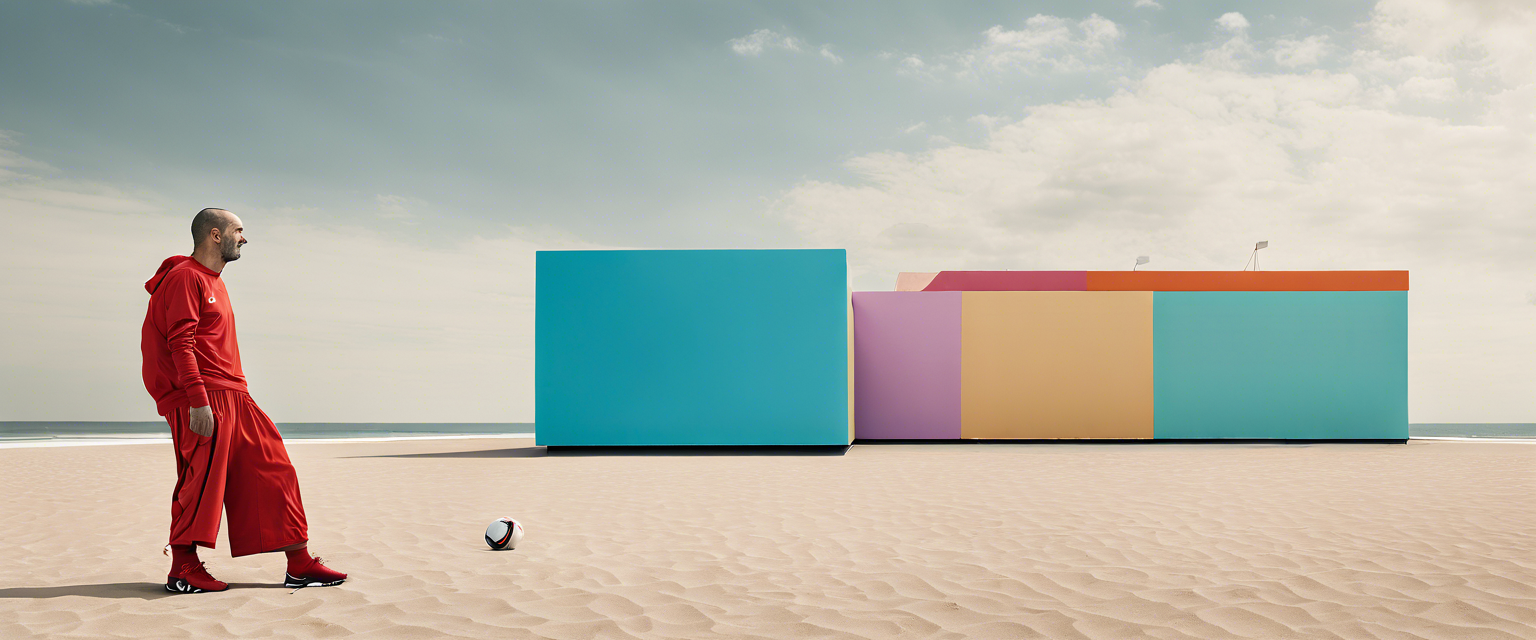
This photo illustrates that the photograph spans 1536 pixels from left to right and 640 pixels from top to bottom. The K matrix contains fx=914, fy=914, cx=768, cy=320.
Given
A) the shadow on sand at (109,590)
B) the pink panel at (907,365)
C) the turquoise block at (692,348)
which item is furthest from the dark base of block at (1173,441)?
the shadow on sand at (109,590)

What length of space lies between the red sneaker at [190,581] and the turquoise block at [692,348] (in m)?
8.19

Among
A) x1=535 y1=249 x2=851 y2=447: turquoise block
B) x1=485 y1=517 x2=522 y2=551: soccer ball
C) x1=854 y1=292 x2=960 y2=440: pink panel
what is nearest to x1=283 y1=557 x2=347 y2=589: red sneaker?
x1=485 y1=517 x2=522 y2=551: soccer ball

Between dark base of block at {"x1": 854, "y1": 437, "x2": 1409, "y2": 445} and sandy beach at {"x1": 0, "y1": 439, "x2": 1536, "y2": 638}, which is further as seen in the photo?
dark base of block at {"x1": 854, "y1": 437, "x2": 1409, "y2": 445}

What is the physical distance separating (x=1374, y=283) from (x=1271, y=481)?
8008 millimetres

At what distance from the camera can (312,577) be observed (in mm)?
3666

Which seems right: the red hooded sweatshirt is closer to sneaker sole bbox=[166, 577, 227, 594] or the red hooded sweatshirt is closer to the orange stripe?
sneaker sole bbox=[166, 577, 227, 594]

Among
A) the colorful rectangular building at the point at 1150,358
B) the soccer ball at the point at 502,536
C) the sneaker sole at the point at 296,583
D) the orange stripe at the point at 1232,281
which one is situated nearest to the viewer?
the sneaker sole at the point at 296,583

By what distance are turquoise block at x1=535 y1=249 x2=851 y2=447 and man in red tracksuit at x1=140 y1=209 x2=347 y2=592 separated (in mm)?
8248

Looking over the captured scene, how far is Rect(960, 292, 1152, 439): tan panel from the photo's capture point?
547 inches

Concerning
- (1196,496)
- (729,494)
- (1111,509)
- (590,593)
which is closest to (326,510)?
(729,494)

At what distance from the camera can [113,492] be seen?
7406mm

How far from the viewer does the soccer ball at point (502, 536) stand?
4.56 m

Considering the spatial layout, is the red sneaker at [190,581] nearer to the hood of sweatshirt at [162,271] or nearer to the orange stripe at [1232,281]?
the hood of sweatshirt at [162,271]

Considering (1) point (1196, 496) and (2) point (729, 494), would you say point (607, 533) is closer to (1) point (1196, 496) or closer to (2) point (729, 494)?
(2) point (729, 494)
